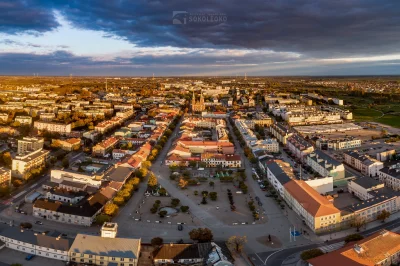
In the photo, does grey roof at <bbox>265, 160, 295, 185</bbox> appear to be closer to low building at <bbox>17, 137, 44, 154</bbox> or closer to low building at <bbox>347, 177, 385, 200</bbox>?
low building at <bbox>347, 177, 385, 200</bbox>

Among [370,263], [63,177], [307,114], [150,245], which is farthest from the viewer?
[307,114]

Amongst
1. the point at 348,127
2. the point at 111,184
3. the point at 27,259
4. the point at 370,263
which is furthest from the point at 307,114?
the point at 27,259

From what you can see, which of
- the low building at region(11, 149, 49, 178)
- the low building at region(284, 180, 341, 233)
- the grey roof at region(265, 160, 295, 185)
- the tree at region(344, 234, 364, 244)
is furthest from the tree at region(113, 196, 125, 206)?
the tree at region(344, 234, 364, 244)

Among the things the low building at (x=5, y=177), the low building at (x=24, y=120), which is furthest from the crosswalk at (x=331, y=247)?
the low building at (x=24, y=120)

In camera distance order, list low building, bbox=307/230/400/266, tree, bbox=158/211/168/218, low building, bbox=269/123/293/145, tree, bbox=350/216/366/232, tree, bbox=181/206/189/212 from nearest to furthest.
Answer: low building, bbox=307/230/400/266, tree, bbox=350/216/366/232, tree, bbox=158/211/168/218, tree, bbox=181/206/189/212, low building, bbox=269/123/293/145

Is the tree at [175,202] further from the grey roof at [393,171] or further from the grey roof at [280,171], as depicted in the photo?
the grey roof at [393,171]

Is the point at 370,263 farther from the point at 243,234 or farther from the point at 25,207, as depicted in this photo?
the point at 25,207
